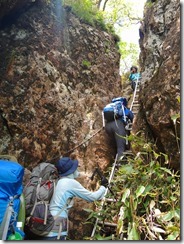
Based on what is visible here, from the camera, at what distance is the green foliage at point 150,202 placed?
292 centimetres

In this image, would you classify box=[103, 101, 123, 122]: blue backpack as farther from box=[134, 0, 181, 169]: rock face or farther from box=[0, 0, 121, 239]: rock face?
box=[134, 0, 181, 169]: rock face

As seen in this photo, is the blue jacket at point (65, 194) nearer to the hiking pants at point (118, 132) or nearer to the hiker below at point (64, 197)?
the hiker below at point (64, 197)

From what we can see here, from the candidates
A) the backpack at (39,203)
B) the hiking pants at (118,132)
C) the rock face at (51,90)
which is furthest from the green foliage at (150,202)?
the hiking pants at (118,132)

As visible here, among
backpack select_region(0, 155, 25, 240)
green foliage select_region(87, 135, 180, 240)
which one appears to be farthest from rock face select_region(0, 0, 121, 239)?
green foliage select_region(87, 135, 180, 240)

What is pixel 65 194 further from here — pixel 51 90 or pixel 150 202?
pixel 51 90

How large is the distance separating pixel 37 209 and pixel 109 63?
6442 mm

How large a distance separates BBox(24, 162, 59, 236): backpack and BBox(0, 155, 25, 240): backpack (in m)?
0.13

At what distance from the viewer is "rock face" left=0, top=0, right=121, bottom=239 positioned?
575 cm

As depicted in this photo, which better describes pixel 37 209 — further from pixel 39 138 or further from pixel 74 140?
pixel 74 140

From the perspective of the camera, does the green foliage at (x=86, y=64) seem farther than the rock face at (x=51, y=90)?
Yes

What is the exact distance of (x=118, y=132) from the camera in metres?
6.19

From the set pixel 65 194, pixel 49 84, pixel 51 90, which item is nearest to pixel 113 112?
pixel 51 90

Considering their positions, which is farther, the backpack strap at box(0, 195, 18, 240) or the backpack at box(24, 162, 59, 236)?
the backpack at box(24, 162, 59, 236)

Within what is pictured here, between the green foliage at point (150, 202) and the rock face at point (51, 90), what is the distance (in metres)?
2.03
